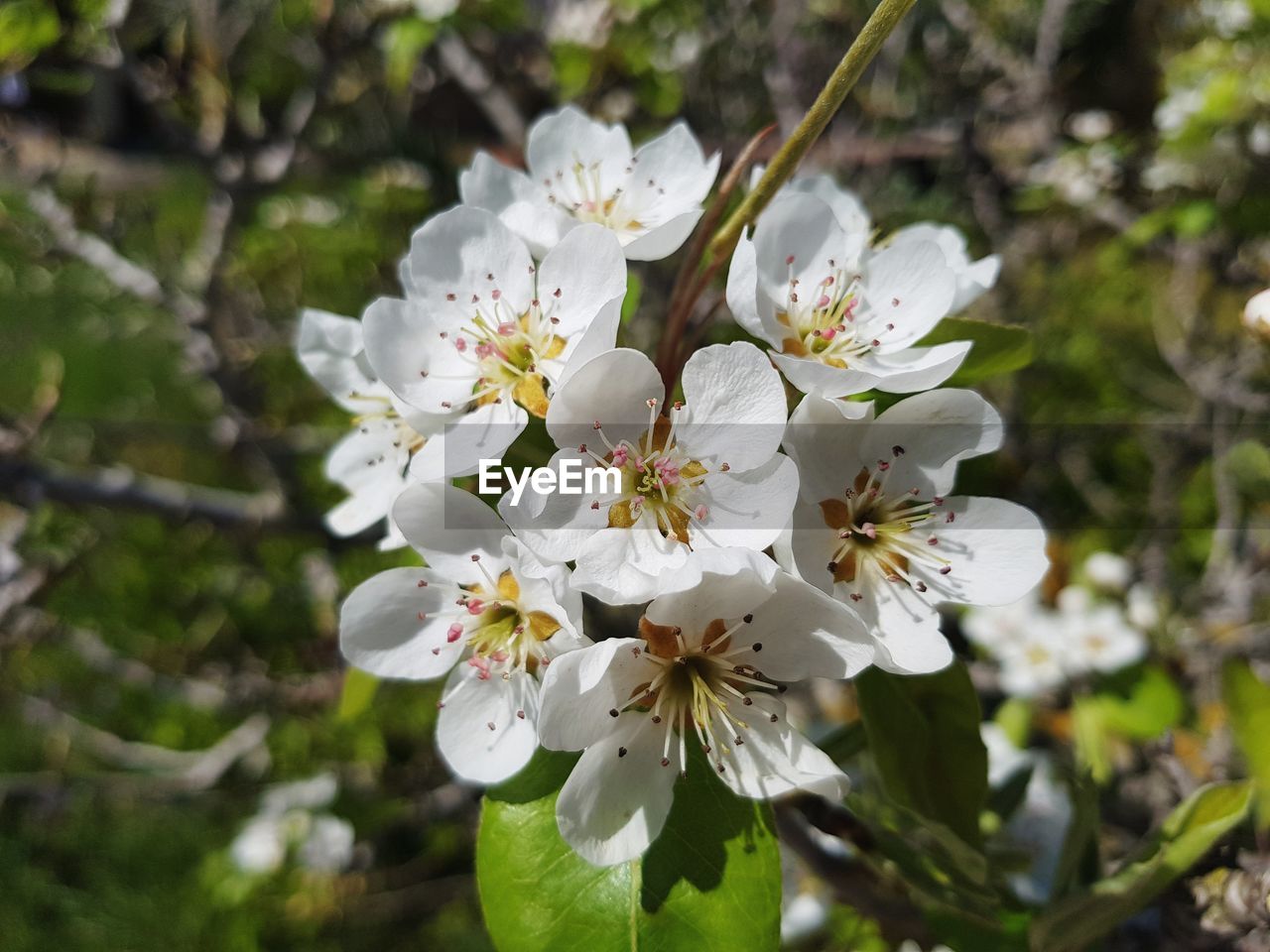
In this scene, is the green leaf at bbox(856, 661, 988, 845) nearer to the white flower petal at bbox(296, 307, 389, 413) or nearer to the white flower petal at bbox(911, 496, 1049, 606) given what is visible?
the white flower petal at bbox(911, 496, 1049, 606)

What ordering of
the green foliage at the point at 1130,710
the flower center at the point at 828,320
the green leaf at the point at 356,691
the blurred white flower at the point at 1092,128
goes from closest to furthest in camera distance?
the flower center at the point at 828,320, the green leaf at the point at 356,691, the green foliage at the point at 1130,710, the blurred white flower at the point at 1092,128

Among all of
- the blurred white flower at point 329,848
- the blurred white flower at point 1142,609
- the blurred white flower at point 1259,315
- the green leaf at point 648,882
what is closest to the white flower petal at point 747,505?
the green leaf at point 648,882

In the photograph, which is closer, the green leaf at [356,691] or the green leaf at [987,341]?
the green leaf at [987,341]

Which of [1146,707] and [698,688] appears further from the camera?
[1146,707]

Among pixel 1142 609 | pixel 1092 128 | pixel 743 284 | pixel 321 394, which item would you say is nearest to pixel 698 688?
pixel 743 284

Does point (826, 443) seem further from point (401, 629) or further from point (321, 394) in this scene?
point (321, 394)

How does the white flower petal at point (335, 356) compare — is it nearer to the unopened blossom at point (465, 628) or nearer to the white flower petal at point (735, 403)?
the unopened blossom at point (465, 628)
